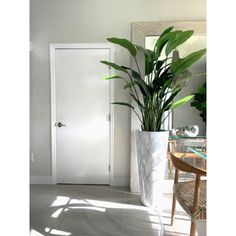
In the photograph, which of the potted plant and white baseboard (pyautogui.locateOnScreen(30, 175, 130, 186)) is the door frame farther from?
the potted plant

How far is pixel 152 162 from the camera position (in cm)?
217

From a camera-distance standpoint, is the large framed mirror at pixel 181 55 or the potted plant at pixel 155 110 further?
the large framed mirror at pixel 181 55

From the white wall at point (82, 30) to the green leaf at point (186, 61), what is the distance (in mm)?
937

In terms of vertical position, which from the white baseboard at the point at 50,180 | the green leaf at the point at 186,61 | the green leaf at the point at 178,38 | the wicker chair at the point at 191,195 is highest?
the green leaf at the point at 178,38

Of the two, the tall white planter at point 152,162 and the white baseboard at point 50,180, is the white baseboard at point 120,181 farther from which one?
the tall white planter at point 152,162

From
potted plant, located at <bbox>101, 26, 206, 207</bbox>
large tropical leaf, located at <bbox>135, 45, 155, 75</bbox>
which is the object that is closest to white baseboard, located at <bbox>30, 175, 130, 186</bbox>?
potted plant, located at <bbox>101, 26, 206, 207</bbox>

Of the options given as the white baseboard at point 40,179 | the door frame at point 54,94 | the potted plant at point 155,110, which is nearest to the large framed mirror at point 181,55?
the door frame at point 54,94

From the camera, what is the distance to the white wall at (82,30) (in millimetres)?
2717

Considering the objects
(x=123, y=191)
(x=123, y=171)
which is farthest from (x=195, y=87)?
(x=123, y=191)

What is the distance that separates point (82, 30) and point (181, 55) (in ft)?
5.11

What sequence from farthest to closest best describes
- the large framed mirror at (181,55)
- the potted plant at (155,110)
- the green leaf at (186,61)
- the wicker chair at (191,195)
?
the large framed mirror at (181,55), the potted plant at (155,110), the green leaf at (186,61), the wicker chair at (191,195)

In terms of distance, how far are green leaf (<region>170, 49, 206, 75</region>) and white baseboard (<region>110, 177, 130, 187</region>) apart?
5.79 feet
